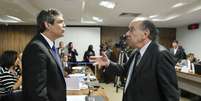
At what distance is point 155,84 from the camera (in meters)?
1.77

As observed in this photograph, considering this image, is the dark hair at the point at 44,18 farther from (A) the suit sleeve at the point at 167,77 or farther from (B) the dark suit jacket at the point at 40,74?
(A) the suit sleeve at the point at 167,77

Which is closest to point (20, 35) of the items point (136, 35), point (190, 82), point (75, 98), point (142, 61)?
point (190, 82)

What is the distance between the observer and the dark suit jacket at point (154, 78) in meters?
1.71

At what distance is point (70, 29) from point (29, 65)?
387 inches

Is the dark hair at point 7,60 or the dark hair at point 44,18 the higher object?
the dark hair at point 44,18

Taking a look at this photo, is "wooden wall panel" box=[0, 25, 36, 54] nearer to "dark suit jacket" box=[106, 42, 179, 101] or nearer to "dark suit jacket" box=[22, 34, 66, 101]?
"dark suit jacket" box=[22, 34, 66, 101]

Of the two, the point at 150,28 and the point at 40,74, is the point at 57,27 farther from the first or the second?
the point at 150,28

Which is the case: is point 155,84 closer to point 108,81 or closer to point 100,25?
point 108,81

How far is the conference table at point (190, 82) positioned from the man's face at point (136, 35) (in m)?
3.52

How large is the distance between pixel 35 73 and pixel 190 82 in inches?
183

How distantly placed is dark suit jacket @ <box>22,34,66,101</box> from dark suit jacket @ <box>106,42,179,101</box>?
540 mm

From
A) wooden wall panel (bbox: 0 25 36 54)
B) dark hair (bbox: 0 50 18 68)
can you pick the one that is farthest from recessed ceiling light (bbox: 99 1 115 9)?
wooden wall panel (bbox: 0 25 36 54)

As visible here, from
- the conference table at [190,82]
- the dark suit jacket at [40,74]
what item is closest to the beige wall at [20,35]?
the conference table at [190,82]

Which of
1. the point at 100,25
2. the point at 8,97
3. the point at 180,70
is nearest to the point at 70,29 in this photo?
the point at 100,25
